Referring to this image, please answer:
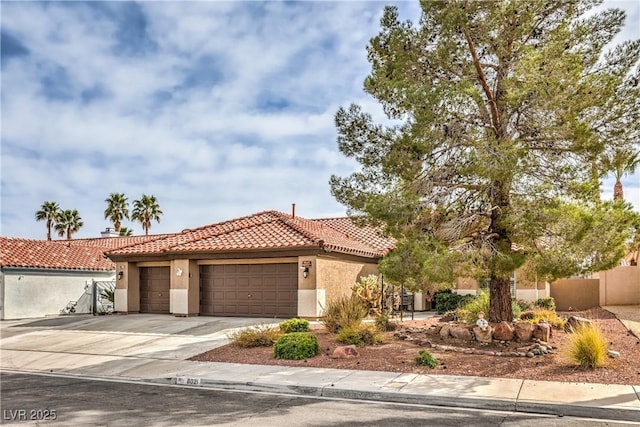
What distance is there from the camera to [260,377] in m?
12.2

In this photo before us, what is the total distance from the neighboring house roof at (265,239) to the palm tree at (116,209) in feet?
89.0

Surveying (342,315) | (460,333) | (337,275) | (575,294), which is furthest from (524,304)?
(342,315)

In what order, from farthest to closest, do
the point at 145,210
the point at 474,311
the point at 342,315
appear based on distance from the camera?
the point at 145,210 < the point at 474,311 < the point at 342,315

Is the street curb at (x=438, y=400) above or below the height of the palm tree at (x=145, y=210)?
below

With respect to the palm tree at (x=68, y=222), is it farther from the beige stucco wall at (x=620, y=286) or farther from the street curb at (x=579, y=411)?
the street curb at (x=579, y=411)

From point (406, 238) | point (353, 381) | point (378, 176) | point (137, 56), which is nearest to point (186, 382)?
point (353, 381)

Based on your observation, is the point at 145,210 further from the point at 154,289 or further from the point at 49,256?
the point at 154,289

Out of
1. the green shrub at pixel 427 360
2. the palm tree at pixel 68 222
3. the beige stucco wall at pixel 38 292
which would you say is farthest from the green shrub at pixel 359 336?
the palm tree at pixel 68 222

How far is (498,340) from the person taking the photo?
576 inches

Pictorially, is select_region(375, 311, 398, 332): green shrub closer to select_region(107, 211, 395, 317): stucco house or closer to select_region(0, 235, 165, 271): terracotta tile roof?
select_region(107, 211, 395, 317): stucco house

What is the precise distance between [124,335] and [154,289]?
23.4 ft

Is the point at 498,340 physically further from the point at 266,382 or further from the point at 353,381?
the point at 266,382

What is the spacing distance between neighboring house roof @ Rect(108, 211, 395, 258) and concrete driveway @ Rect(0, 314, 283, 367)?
2897 mm

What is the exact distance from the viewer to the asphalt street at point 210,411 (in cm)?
873
